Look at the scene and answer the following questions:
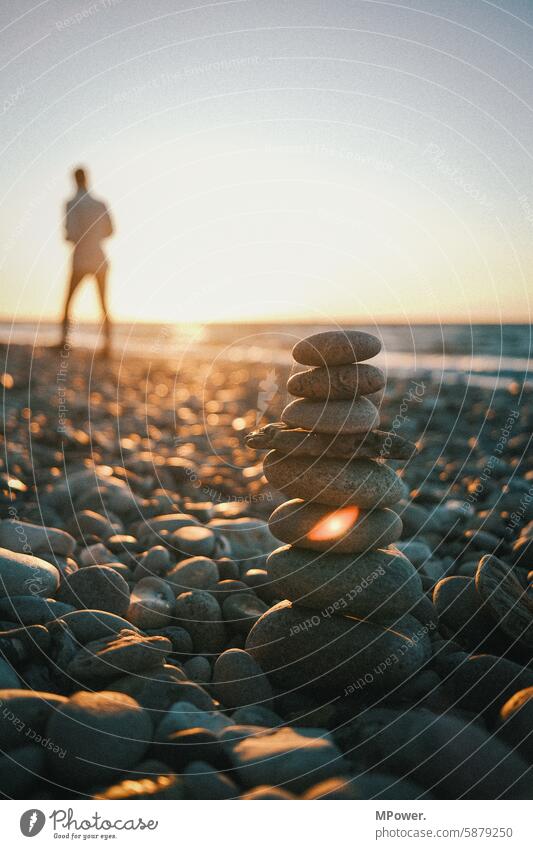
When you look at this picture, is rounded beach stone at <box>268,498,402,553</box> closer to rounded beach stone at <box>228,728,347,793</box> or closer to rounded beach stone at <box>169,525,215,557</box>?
rounded beach stone at <box>228,728,347,793</box>

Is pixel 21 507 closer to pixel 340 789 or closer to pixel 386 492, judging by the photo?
pixel 386 492

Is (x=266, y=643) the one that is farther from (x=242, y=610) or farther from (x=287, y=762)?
(x=287, y=762)

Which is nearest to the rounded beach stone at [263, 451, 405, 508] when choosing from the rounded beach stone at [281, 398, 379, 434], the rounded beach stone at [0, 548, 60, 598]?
the rounded beach stone at [281, 398, 379, 434]

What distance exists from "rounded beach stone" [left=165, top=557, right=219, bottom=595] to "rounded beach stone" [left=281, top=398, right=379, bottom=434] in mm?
1403

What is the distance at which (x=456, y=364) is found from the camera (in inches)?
836

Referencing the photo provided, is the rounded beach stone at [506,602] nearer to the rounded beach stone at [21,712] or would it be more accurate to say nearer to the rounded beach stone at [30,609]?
the rounded beach stone at [21,712]

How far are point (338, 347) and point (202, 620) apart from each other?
187cm

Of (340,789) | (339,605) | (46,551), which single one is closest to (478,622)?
(339,605)

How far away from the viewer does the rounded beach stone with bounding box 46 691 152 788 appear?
2625 millimetres

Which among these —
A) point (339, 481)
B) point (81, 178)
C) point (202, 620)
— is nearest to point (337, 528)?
point (339, 481)

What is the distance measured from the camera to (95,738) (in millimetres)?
2686

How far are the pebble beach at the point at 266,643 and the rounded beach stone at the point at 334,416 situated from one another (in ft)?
0.04

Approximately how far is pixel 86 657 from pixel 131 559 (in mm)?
1717

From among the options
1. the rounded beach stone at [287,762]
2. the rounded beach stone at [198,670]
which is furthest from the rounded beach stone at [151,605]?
the rounded beach stone at [287,762]
